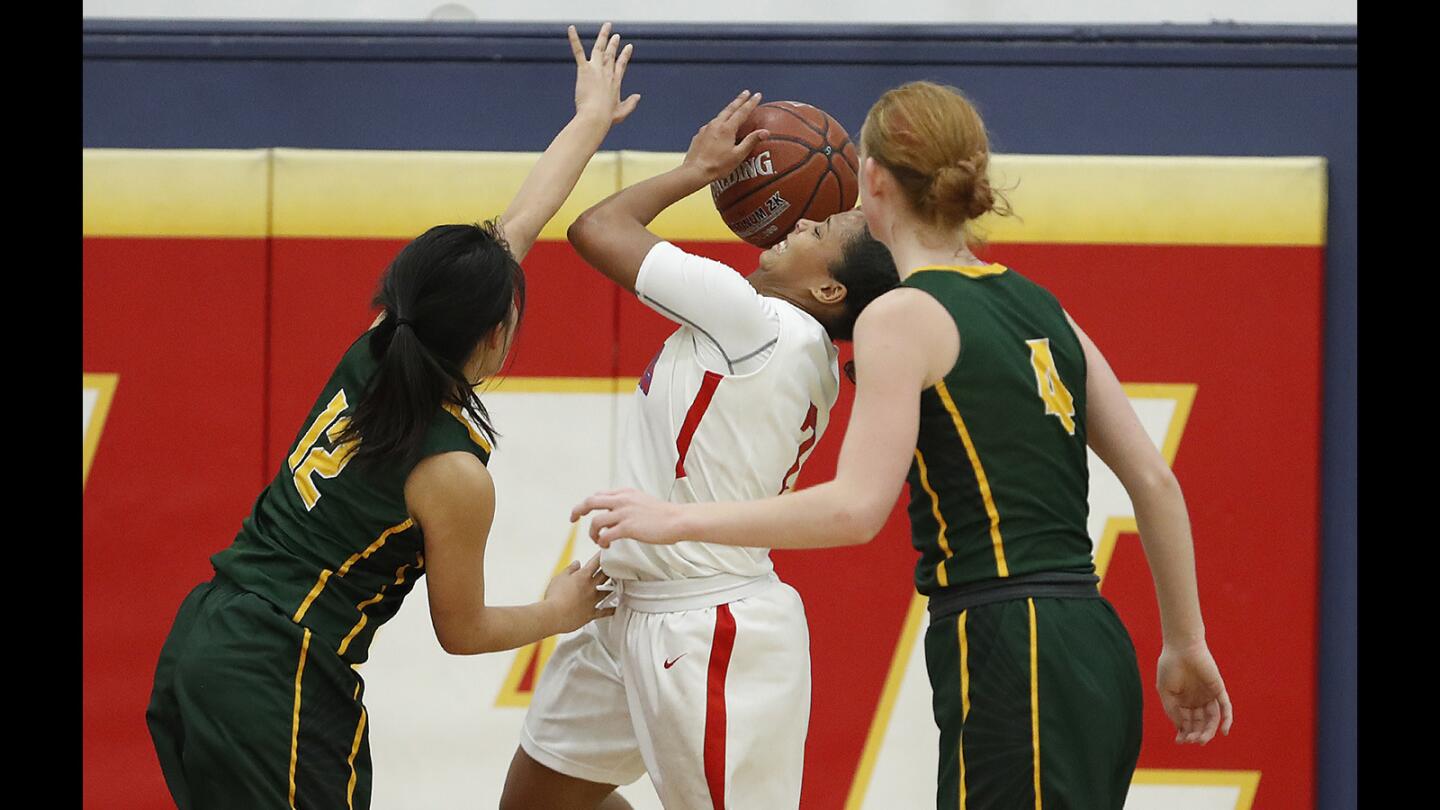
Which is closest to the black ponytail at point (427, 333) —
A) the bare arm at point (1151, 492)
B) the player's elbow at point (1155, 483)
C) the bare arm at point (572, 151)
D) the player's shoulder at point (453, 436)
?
the player's shoulder at point (453, 436)

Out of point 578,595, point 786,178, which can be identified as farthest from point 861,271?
point 578,595

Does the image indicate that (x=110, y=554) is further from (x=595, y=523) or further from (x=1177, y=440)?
(x=1177, y=440)

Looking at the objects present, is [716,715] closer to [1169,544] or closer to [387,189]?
[1169,544]

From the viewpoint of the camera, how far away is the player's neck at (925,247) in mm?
2811

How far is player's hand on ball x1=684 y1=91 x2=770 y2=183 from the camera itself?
350 cm

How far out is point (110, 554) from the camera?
185 inches

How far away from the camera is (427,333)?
2842mm

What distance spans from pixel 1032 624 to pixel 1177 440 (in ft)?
7.35

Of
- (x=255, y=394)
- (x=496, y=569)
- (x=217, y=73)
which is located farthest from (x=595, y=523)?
(x=217, y=73)

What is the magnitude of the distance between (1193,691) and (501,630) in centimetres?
138

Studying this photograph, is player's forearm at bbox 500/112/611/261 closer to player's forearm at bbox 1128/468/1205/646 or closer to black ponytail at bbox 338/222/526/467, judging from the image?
black ponytail at bbox 338/222/526/467

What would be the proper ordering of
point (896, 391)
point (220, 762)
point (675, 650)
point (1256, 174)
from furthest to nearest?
point (1256, 174) → point (675, 650) → point (220, 762) → point (896, 391)

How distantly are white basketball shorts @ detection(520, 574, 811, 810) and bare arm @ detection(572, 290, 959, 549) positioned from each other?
1.98 ft

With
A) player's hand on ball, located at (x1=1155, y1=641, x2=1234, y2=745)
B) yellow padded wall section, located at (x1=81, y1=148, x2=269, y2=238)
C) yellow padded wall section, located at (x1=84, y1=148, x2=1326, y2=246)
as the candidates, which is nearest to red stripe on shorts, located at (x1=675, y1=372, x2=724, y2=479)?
player's hand on ball, located at (x1=1155, y1=641, x2=1234, y2=745)
